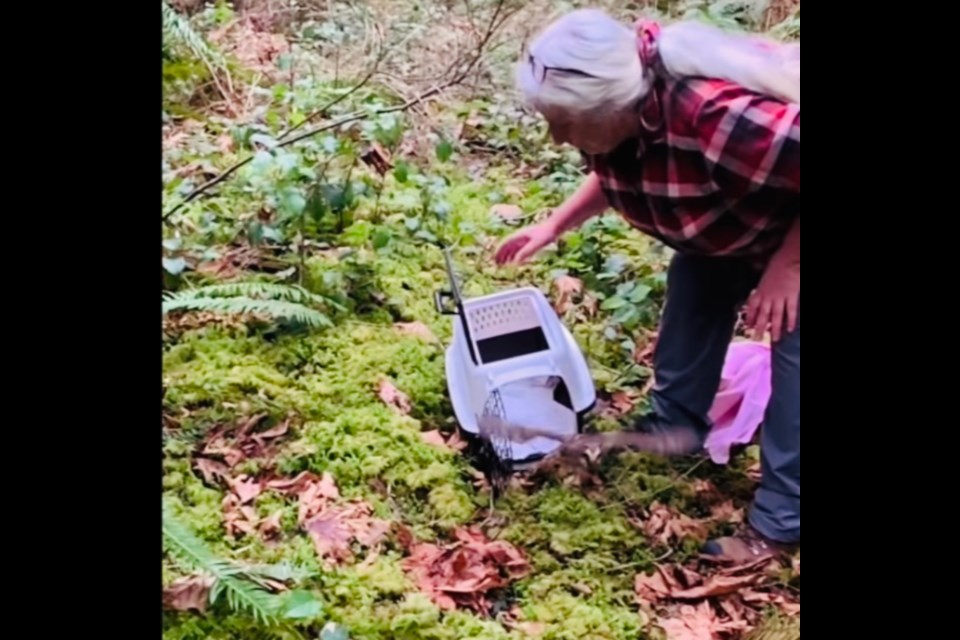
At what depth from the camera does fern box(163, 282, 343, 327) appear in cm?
155

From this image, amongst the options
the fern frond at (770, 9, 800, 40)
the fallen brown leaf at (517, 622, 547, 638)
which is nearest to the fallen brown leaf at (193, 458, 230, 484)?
the fallen brown leaf at (517, 622, 547, 638)

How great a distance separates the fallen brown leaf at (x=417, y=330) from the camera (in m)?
1.62

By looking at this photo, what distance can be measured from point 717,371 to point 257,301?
711 mm

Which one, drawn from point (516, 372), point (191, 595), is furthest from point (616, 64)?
point (191, 595)

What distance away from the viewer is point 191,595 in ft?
4.78

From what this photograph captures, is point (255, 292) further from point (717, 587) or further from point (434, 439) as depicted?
point (717, 587)

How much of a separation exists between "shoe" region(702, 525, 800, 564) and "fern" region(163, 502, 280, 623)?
65 cm

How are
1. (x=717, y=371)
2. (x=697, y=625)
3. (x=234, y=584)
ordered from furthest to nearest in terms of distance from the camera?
(x=717, y=371), (x=697, y=625), (x=234, y=584)

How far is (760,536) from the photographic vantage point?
162 centimetres

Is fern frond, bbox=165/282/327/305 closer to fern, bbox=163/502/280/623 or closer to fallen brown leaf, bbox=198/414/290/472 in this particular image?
fallen brown leaf, bbox=198/414/290/472
